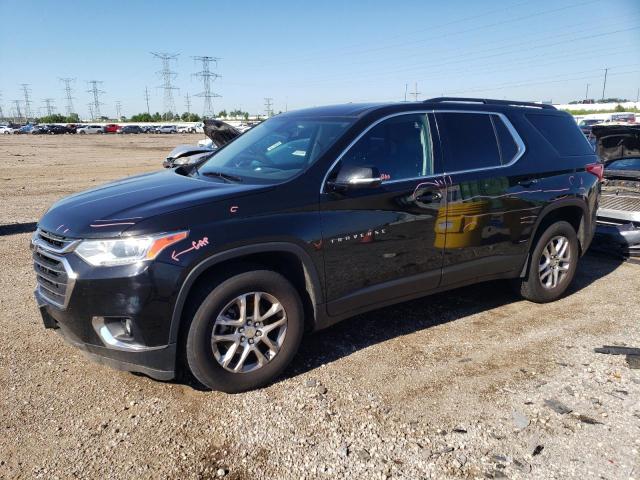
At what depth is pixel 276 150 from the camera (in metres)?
4.11

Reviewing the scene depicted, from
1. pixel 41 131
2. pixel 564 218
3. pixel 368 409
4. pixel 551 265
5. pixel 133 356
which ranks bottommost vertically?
pixel 368 409

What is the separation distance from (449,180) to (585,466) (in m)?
2.18

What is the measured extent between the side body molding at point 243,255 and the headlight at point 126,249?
23cm

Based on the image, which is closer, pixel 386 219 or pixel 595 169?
pixel 386 219

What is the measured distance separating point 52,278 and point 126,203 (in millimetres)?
634

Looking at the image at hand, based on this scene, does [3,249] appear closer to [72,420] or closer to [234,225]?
[72,420]

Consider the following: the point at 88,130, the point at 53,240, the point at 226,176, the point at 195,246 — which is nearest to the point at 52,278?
the point at 53,240

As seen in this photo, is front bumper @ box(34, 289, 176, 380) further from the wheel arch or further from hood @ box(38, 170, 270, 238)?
the wheel arch

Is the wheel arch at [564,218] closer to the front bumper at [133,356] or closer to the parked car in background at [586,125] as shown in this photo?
the parked car in background at [586,125]

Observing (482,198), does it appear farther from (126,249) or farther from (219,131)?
(219,131)

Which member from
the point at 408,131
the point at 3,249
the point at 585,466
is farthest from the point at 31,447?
the point at 3,249

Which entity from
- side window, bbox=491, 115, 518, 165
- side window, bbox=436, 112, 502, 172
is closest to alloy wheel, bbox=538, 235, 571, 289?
side window, bbox=491, 115, 518, 165

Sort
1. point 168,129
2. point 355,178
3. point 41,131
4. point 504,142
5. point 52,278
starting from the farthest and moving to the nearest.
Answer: point 168,129
point 41,131
point 504,142
point 355,178
point 52,278

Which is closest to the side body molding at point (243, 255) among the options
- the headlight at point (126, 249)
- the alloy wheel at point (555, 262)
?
the headlight at point (126, 249)
